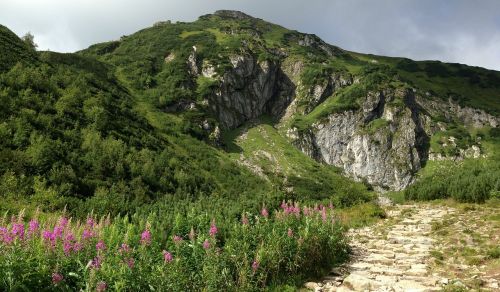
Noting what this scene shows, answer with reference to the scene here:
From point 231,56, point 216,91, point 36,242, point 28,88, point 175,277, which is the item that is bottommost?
point 175,277

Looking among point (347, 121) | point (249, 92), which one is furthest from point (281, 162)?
point (249, 92)

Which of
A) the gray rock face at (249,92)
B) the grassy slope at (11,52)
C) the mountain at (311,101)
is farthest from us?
the gray rock face at (249,92)

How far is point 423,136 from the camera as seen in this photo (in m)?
135

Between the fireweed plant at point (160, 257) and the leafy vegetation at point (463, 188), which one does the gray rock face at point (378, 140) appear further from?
the fireweed plant at point (160, 257)

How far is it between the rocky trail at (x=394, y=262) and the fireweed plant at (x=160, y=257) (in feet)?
2.79

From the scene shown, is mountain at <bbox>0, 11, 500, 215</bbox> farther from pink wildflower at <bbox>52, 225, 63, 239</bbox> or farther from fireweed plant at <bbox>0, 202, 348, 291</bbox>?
pink wildflower at <bbox>52, 225, 63, 239</bbox>

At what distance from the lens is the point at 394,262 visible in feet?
38.4

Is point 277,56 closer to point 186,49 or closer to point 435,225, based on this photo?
point 186,49

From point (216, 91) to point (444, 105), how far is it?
98939 millimetres

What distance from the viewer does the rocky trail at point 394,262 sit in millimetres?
9188

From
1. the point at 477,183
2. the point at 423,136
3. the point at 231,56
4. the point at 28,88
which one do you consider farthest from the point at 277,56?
the point at 477,183

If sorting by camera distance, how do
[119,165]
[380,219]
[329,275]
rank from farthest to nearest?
[119,165] → [380,219] → [329,275]

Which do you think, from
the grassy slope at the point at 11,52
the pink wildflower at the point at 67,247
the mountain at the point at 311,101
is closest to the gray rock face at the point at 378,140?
the mountain at the point at 311,101

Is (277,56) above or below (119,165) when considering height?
above
